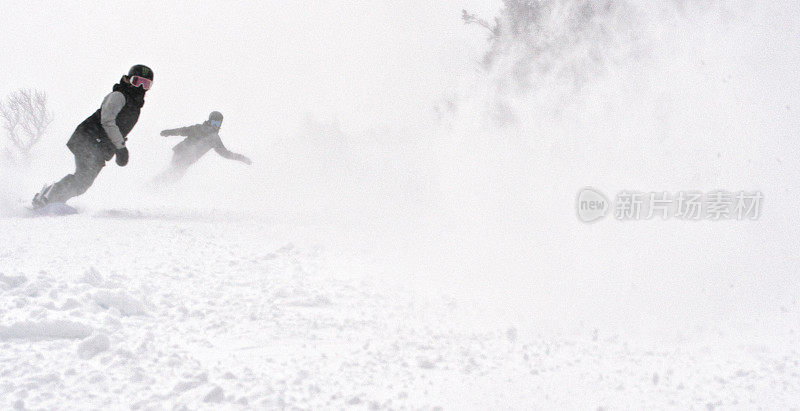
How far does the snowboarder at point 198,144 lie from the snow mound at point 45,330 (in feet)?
20.7

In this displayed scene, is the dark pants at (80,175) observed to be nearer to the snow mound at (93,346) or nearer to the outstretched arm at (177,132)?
the outstretched arm at (177,132)

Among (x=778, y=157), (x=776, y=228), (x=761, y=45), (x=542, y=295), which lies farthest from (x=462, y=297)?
(x=761, y=45)

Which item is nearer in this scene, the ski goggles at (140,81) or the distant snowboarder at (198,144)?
the ski goggles at (140,81)

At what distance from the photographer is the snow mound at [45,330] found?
2711mm

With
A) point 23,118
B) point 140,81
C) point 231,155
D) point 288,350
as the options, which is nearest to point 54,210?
point 140,81

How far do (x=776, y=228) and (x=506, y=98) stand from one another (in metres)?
9.70

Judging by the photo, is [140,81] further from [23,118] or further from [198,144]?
[23,118]

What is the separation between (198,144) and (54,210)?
2.88m

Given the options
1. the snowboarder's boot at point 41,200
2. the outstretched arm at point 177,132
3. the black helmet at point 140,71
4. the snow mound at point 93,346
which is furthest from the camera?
the outstretched arm at point 177,132

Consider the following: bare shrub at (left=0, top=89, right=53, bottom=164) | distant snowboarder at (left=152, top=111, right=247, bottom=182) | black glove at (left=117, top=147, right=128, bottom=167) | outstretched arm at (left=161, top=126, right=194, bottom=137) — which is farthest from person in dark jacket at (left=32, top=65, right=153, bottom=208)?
bare shrub at (left=0, top=89, right=53, bottom=164)

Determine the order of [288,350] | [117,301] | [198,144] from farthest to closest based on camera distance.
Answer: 1. [198,144]
2. [117,301]
3. [288,350]

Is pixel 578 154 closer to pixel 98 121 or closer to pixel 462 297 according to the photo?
pixel 462 297

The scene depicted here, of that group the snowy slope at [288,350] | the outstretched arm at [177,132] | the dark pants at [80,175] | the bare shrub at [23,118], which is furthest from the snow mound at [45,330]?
the bare shrub at [23,118]

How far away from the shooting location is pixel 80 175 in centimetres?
725
